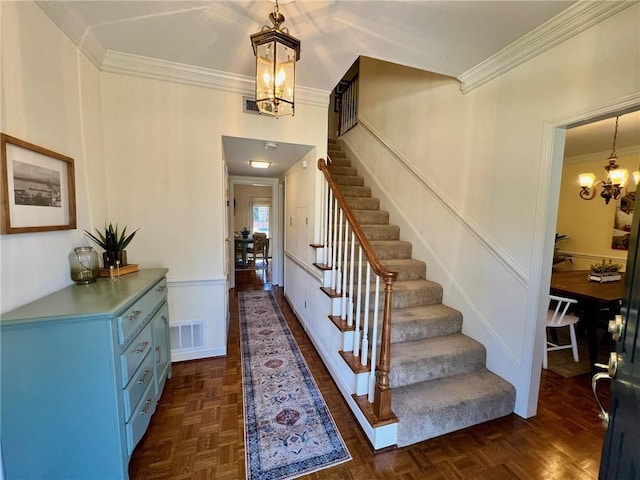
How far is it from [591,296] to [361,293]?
7.81 ft

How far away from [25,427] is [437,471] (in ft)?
6.80

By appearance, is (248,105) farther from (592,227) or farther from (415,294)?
(592,227)

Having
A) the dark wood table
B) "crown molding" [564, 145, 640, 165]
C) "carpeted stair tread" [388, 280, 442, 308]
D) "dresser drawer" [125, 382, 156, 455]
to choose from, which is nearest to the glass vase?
"dresser drawer" [125, 382, 156, 455]

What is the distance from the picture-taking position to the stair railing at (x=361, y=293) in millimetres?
1682

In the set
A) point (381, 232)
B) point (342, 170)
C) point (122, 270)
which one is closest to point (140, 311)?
point (122, 270)

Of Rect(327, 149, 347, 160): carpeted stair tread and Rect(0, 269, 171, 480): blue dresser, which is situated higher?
Rect(327, 149, 347, 160): carpeted stair tread

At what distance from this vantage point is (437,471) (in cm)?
155

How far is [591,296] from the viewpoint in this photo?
103 inches

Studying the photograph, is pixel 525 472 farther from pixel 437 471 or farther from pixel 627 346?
pixel 627 346

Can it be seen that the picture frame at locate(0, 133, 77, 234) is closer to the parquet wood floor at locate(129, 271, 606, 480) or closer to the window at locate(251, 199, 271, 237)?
the parquet wood floor at locate(129, 271, 606, 480)

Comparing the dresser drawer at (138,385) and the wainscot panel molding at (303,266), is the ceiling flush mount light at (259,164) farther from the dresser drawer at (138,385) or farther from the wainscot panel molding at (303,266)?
the dresser drawer at (138,385)

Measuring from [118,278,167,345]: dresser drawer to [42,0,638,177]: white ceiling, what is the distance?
1.69 metres

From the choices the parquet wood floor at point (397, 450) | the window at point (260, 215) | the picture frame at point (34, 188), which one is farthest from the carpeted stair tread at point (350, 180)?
the window at point (260, 215)

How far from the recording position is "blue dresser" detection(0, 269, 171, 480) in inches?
44.8
